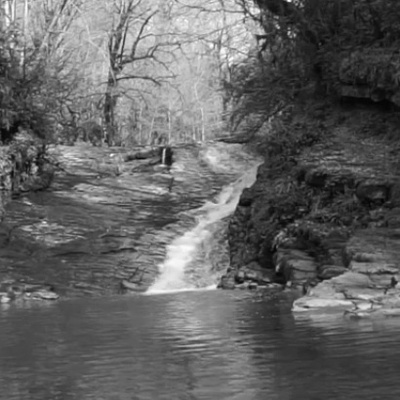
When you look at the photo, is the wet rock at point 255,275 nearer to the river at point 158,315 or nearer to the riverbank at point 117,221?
the river at point 158,315

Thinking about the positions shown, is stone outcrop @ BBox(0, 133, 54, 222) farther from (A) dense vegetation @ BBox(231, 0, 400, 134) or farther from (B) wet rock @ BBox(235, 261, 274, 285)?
(B) wet rock @ BBox(235, 261, 274, 285)

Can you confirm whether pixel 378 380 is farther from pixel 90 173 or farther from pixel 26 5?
pixel 26 5

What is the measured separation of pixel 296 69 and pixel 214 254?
5.67 m

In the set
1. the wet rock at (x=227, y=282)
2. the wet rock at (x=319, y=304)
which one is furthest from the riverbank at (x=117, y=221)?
the wet rock at (x=319, y=304)

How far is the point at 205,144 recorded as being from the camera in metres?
27.3

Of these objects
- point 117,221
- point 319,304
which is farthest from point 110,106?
point 319,304

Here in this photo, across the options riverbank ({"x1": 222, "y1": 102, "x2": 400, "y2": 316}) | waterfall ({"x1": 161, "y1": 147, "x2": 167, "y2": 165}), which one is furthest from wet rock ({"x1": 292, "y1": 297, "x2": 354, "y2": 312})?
waterfall ({"x1": 161, "y1": 147, "x2": 167, "y2": 165})

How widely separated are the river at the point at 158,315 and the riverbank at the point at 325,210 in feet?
3.01

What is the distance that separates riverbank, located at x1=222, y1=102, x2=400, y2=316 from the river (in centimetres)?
92

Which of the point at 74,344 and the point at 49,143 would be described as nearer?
the point at 74,344

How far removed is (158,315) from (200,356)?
3.99 m

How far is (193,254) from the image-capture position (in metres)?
18.6

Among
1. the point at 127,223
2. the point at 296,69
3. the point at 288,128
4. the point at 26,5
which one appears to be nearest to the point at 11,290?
the point at 127,223

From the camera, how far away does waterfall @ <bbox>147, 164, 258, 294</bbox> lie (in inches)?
671
